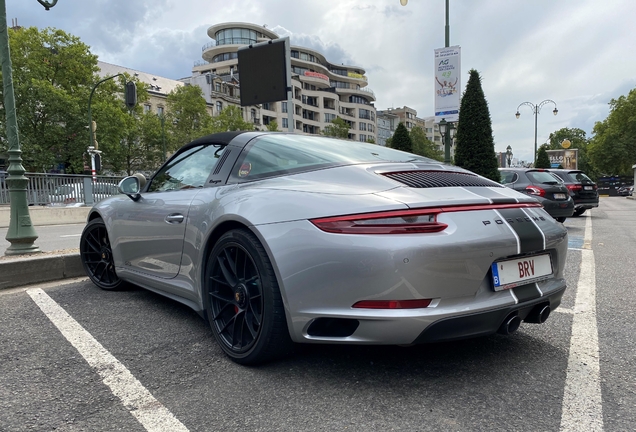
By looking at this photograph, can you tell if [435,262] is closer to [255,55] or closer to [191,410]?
[191,410]

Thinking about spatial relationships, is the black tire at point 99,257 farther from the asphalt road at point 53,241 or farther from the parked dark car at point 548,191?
the parked dark car at point 548,191

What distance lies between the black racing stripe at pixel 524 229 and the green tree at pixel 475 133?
11.9 meters

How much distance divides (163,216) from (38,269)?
7.11 feet

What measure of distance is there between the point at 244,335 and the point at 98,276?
2.45 m

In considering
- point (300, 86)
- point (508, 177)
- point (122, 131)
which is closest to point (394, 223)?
point (508, 177)

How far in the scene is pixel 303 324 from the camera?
211 cm

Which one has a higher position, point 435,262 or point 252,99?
point 252,99

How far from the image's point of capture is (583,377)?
220cm

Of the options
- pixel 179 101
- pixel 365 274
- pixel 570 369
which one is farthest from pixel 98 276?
pixel 179 101

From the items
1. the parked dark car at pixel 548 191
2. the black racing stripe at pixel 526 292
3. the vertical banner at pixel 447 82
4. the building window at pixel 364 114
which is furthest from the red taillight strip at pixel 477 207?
the building window at pixel 364 114

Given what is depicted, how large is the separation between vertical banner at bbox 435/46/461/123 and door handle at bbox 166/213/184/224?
1498 cm

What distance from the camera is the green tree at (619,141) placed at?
2249 inches

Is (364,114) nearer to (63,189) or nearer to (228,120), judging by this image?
(228,120)

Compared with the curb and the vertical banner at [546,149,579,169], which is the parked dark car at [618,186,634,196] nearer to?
the vertical banner at [546,149,579,169]
